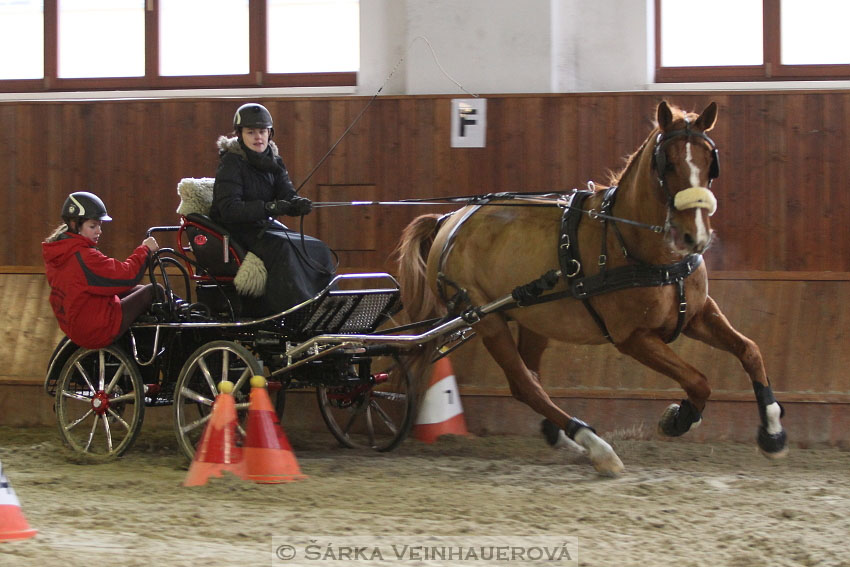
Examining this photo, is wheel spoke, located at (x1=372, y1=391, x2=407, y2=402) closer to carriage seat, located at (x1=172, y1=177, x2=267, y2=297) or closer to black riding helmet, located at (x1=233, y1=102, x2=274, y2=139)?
carriage seat, located at (x1=172, y1=177, x2=267, y2=297)

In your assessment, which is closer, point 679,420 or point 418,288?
point 679,420

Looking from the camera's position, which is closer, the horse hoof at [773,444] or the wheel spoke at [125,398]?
the horse hoof at [773,444]

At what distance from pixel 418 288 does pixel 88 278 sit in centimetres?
198

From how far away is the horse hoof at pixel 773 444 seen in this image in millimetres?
4918

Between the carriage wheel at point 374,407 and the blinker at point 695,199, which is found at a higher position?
the blinker at point 695,199

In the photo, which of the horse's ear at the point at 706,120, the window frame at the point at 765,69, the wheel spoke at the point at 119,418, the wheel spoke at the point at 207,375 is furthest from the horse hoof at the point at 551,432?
the window frame at the point at 765,69

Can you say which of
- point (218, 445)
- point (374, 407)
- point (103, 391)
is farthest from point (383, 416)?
point (103, 391)

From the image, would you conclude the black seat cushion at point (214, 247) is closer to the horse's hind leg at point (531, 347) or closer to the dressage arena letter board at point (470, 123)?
the horse's hind leg at point (531, 347)

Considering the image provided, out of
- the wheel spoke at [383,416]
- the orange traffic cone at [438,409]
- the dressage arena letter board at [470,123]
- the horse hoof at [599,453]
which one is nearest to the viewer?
the horse hoof at [599,453]

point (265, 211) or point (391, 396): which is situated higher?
point (265, 211)

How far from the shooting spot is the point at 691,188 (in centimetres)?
447

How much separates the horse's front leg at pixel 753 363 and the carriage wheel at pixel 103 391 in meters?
3.26

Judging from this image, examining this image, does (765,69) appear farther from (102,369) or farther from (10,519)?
(10,519)

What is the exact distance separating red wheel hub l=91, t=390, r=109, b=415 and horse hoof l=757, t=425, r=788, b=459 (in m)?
3.79
